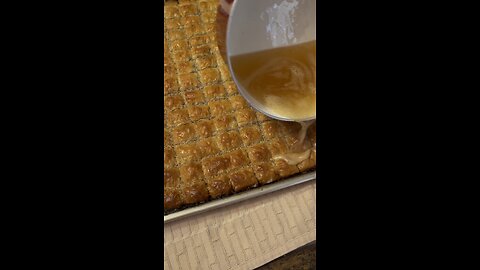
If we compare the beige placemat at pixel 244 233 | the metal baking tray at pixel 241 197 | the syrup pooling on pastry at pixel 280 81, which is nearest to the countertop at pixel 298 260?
the beige placemat at pixel 244 233

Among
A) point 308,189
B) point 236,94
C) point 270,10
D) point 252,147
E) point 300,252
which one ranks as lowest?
point 300,252

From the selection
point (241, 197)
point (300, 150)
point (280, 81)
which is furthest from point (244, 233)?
point (280, 81)

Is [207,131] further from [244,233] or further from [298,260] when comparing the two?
[298,260]

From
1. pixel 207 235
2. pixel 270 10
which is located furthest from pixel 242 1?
pixel 207 235

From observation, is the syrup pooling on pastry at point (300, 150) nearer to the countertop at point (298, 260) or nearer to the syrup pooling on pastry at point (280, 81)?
the syrup pooling on pastry at point (280, 81)

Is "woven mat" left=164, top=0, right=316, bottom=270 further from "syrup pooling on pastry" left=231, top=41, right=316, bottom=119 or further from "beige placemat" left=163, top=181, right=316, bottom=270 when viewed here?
"syrup pooling on pastry" left=231, top=41, right=316, bottom=119

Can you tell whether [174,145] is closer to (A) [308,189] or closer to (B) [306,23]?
(A) [308,189]
